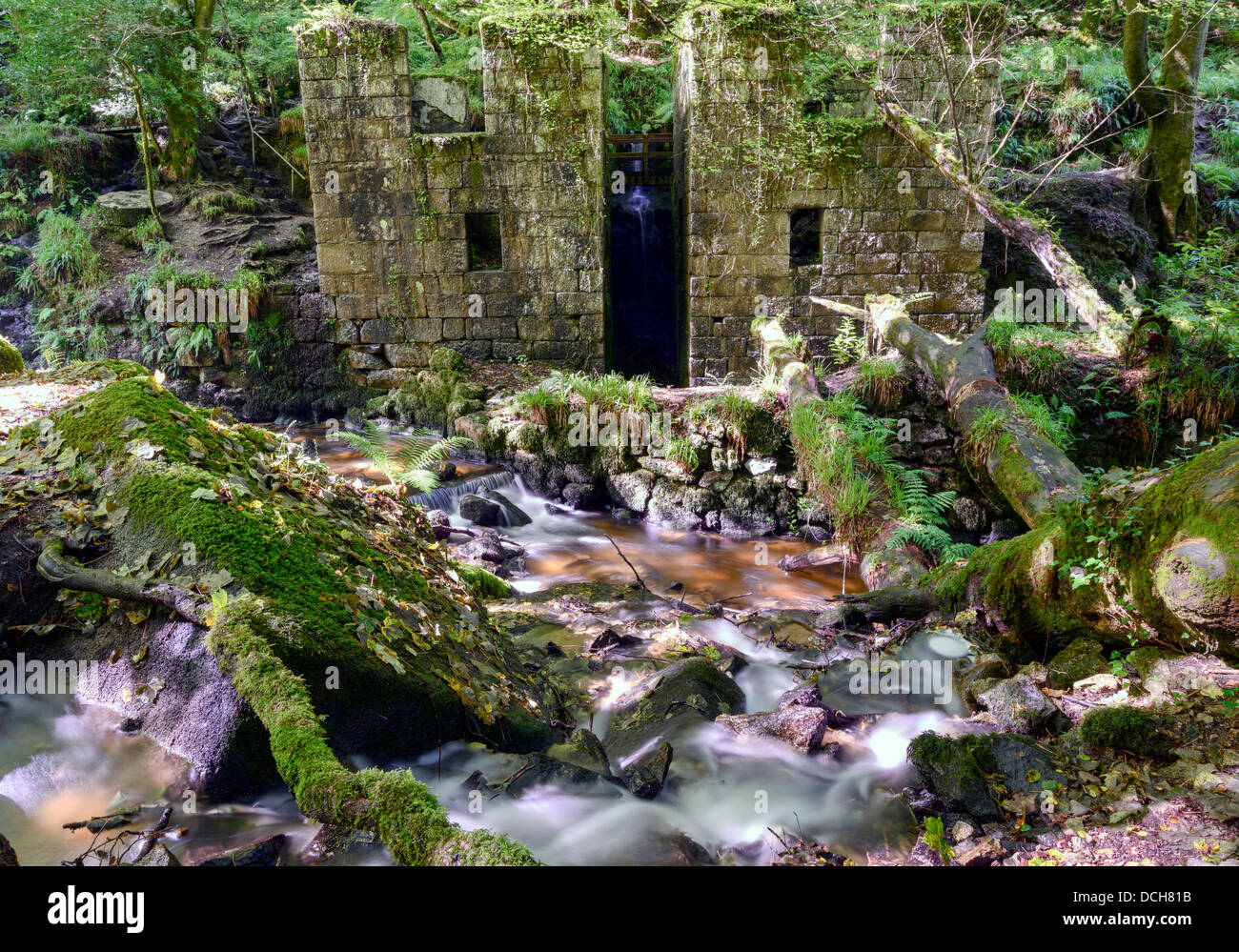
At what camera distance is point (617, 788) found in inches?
127

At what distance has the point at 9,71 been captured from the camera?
41.6ft

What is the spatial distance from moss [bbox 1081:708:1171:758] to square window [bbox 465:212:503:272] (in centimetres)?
915

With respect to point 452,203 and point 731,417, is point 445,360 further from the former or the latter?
point 731,417

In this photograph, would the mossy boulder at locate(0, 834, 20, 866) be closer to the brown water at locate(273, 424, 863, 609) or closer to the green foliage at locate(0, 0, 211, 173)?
the brown water at locate(273, 424, 863, 609)

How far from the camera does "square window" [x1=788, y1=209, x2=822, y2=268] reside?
10.6 m

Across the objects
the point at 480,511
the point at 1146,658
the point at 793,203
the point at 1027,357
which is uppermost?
the point at 793,203

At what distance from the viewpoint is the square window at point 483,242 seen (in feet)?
35.0

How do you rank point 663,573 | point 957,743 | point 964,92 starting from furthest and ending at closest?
point 964,92 → point 663,573 → point 957,743

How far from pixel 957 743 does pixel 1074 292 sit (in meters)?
6.16

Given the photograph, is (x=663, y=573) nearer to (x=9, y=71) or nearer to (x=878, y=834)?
(x=878, y=834)

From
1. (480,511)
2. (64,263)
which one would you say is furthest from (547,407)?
(64,263)

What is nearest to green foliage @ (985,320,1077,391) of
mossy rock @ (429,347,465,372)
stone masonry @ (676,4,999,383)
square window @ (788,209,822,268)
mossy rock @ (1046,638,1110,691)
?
stone masonry @ (676,4,999,383)

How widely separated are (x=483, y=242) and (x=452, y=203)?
0.75 metres
